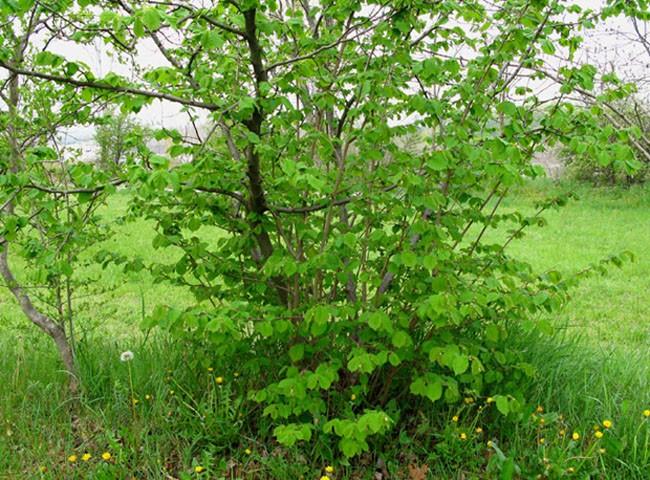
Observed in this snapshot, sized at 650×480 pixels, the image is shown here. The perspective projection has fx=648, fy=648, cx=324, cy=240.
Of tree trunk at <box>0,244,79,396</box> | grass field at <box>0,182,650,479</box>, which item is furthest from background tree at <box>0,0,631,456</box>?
tree trunk at <box>0,244,79,396</box>

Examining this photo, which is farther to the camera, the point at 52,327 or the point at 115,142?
the point at 115,142

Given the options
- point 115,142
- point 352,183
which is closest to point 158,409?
point 352,183

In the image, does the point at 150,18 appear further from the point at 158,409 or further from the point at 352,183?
the point at 158,409

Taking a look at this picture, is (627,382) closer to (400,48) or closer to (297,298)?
(297,298)

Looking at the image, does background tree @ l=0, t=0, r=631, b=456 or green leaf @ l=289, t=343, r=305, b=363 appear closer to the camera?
background tree @ l=0, t=0, r=631, b=456

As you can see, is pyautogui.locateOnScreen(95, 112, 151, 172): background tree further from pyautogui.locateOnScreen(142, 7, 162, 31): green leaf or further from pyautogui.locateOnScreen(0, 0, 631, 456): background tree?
pyautogui.locateOnScreen(142, 7, 162, 31): green leaf

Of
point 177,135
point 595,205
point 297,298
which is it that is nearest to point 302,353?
point 297,298

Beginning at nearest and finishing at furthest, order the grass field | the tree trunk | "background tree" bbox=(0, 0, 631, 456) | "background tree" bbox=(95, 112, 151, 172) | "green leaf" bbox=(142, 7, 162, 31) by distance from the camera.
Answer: "green leaf" bbox=(142, 7, 162, 31), "background tree" bbox=(0, 0, 631, 456), "background tree" bbox=(95, 112, 151, 172), the grass field, the tree trunk

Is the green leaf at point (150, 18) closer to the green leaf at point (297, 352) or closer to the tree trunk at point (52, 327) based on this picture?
the green leaf at point (297, 352)

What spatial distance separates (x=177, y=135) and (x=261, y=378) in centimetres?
119

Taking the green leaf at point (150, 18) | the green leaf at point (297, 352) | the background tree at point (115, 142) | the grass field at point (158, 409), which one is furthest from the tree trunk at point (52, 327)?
the green leaf at point (150, 18)

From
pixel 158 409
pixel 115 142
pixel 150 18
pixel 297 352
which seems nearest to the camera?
pixel 150 18

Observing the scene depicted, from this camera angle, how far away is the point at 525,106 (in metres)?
2.58

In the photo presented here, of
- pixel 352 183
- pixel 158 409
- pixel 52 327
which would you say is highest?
pixel 352 183
